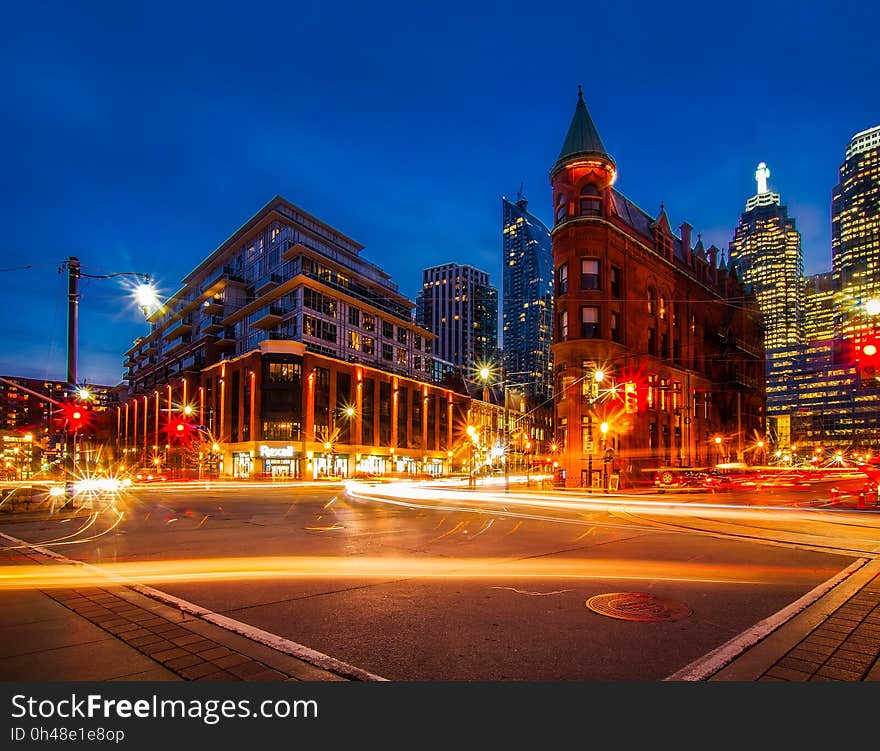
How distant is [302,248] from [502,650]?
77.4 metres

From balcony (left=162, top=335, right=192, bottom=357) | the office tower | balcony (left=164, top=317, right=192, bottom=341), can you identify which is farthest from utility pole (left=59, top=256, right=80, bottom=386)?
balcony (left=164, top=317, right=192, bottom=341)

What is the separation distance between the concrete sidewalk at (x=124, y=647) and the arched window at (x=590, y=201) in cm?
4013

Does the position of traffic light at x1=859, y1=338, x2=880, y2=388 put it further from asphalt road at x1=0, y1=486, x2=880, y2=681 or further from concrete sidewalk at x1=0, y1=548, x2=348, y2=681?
concrete sidewalk at x1=0, y1=548, x2=348, y2=681

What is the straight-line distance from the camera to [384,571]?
9.82 m

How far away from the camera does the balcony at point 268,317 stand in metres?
79.5

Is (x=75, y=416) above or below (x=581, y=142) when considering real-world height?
below

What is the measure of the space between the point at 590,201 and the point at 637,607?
3905cm

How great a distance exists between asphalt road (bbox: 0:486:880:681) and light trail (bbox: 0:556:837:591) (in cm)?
5

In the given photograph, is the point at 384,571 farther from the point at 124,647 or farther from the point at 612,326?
the point at 612,326

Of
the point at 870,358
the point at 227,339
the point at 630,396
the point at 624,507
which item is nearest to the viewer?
the point at 870,358

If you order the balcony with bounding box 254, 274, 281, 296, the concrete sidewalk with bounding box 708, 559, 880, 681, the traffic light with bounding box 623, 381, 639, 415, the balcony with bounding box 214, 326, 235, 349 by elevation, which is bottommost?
the concrete sidewalk with bounding box 708, 559, 880, 681

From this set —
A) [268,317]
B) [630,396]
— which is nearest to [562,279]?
[630,396]

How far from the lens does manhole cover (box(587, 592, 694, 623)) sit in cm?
695

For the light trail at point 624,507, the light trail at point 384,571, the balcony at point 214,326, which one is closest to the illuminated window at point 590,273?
the light trail at point 624,507
